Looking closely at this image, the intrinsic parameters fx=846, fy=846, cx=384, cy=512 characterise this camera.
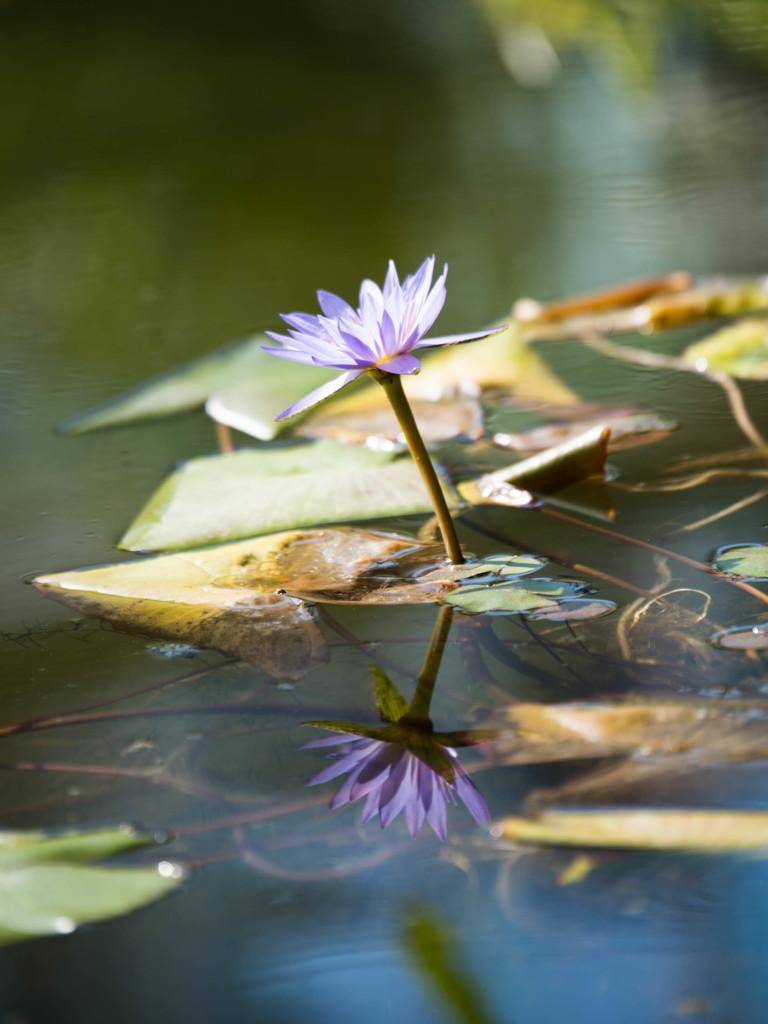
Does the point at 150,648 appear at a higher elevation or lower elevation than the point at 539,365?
lower

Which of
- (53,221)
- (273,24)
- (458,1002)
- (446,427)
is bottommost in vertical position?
(458,1002)

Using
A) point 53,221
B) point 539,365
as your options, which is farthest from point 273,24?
point 539,365

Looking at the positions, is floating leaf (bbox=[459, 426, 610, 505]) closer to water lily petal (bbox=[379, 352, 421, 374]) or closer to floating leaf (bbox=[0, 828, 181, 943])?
water lily petal (bbox=[379, 352, 421, 374])

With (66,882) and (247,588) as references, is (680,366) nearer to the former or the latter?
(247,588)

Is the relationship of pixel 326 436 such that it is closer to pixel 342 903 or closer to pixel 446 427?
pixel 446 427

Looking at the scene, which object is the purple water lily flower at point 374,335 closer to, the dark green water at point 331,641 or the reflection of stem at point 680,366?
the dark green water at point 331,641

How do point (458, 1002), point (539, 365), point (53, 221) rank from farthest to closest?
point (53, 221) → point (539, 365) → point (458, 1002)

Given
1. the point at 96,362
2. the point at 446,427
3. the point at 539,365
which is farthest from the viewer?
the point at 96,362
